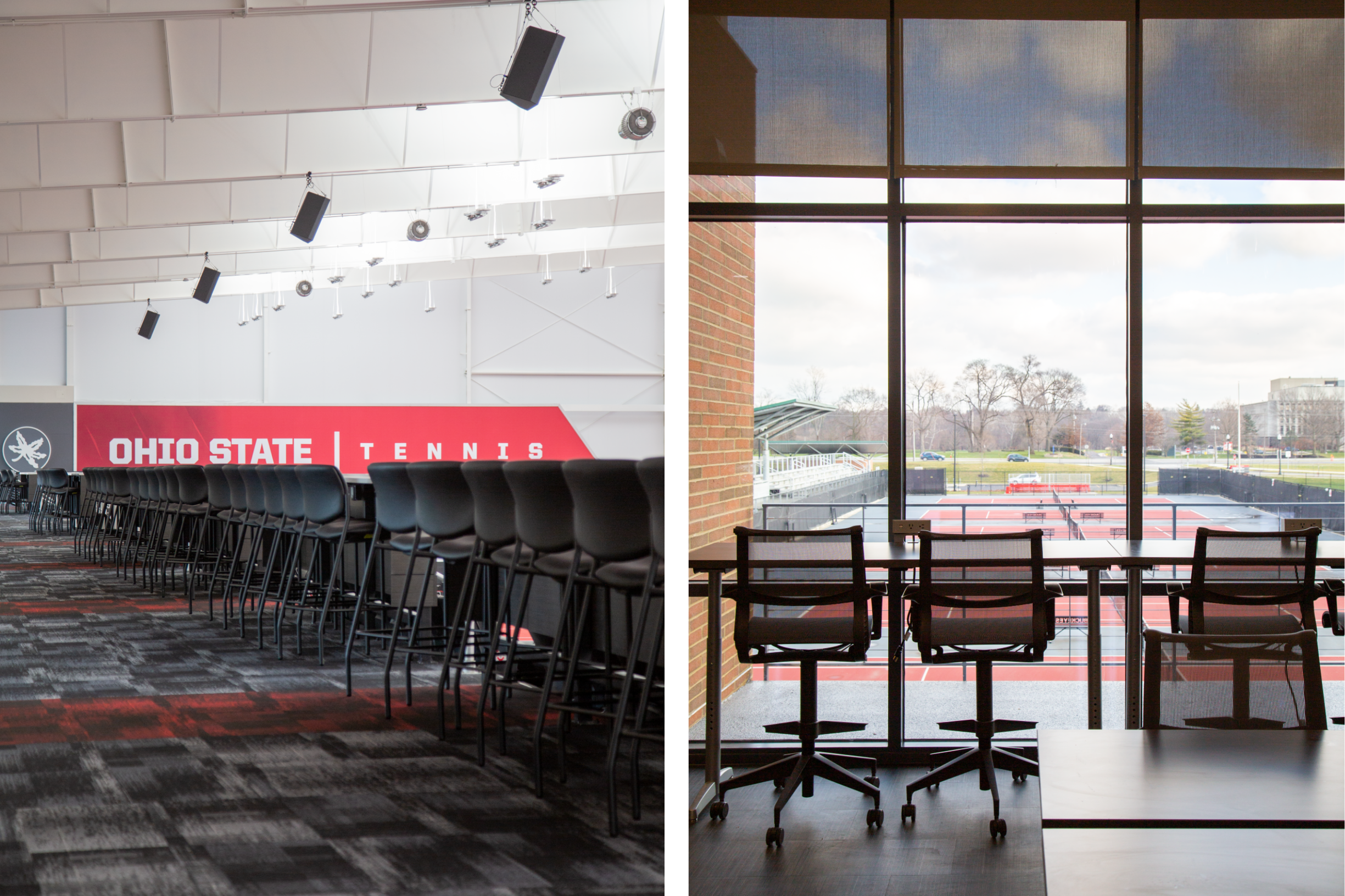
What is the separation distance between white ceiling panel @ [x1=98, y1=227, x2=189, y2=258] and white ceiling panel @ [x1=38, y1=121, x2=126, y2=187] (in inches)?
138

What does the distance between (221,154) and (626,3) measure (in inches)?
147

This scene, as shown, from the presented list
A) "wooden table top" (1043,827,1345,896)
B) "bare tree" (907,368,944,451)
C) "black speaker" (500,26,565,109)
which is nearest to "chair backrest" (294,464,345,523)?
"black speaker" (500,26,565,109)

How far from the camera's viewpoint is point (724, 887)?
3053 mm

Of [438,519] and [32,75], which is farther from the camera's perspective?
[32,75]

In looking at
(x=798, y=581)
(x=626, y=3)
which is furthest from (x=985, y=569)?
(x=626, y=3)

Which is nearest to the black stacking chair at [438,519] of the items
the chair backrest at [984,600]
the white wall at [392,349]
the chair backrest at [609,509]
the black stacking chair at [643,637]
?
the chair backrest at [609,509]

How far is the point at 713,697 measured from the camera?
3770 mm

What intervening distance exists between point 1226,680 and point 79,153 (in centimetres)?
960

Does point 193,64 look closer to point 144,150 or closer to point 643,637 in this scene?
point 144,150

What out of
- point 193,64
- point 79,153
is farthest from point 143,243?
point 193,64

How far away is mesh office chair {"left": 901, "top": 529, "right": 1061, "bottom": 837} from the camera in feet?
11.9

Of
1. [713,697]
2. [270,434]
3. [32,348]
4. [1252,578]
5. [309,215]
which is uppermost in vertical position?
[309,215]

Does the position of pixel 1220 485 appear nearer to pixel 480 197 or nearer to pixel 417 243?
pixel 480 197

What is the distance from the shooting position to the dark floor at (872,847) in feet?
10.0
